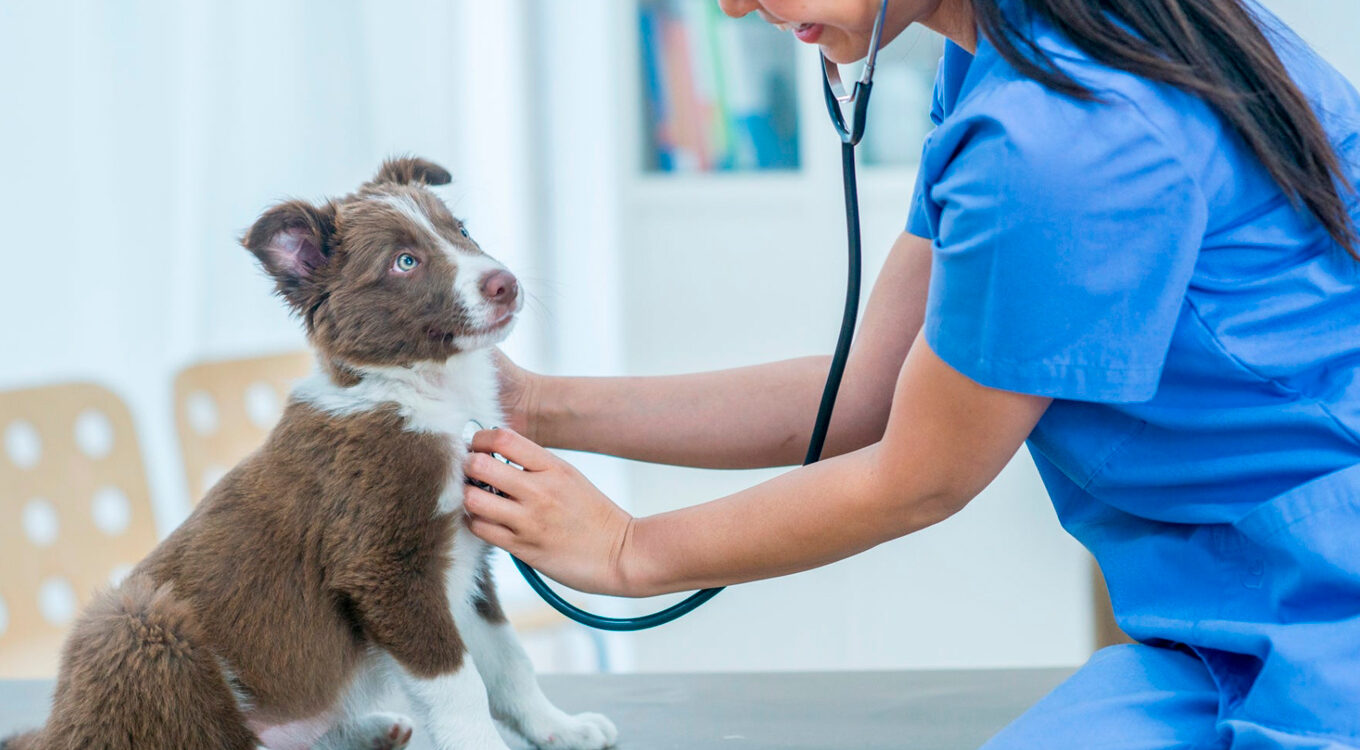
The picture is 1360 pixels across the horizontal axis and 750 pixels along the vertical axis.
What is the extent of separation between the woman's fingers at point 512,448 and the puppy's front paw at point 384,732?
0.32 m

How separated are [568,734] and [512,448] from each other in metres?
0.32

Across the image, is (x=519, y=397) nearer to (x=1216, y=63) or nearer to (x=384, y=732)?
(x=384, y=732)

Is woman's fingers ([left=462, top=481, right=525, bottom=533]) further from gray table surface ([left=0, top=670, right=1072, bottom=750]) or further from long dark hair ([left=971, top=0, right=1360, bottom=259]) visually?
long dark hair ([left=971, top=0, right=1360, bottom=259])

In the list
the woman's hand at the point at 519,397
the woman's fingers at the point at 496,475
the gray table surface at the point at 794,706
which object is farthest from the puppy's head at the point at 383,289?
the gray table surface at the point at 794,706

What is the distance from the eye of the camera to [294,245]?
45.5 inches

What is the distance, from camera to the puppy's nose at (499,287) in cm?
116

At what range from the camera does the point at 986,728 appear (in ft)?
4.43

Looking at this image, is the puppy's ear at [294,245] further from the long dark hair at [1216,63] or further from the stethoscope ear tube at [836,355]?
the long dark hair at [1216,63]

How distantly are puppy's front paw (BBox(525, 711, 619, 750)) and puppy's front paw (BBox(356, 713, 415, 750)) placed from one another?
138 mm

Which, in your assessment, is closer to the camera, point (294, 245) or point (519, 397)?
point (294, 245)

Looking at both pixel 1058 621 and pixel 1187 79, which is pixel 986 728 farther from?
pixel 1058 621

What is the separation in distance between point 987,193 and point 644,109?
240cm

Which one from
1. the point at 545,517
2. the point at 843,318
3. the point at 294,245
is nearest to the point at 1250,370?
the point at 843,318

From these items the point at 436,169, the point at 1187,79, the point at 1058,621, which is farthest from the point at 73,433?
the point at 1058,621
